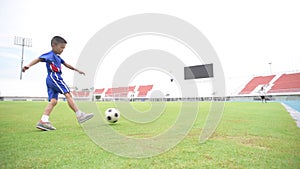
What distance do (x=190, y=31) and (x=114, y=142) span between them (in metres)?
4.55

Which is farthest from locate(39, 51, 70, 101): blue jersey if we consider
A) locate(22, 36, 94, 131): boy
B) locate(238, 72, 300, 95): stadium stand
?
locate(238, 72, 300, 95): stadium stand

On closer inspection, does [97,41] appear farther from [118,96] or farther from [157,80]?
[157,80]

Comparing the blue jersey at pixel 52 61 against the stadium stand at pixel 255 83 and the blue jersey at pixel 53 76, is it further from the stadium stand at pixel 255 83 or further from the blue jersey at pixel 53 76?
the stadium stand at pixel 255 83

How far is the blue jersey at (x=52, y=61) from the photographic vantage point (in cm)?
377

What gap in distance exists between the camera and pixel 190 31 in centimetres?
612

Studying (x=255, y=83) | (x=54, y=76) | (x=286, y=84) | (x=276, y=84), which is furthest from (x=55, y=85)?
(x=255, y=83)

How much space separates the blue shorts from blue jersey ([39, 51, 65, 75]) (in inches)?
3.3

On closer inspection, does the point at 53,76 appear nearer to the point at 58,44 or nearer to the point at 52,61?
the point at 52,61

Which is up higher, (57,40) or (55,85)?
(57,40)

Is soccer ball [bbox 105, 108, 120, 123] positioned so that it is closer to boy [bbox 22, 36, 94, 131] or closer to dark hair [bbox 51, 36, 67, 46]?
boy [bbox 22, 36, 94, 131]

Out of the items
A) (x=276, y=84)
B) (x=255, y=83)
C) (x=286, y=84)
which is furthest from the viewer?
(x=255, y=83)

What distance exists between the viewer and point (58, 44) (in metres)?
3.93

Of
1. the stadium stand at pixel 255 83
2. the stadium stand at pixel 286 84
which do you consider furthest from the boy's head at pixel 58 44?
the stadium stand at pixel 255 83

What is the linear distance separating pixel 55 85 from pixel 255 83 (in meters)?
41.1
